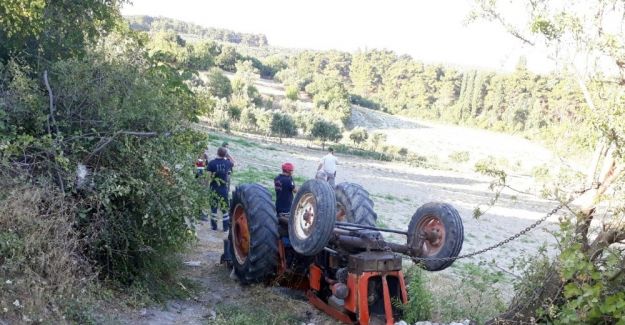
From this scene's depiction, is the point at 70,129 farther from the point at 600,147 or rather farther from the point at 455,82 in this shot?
the point at 455,82

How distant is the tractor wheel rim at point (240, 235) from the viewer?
755cm

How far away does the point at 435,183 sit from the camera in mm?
33094

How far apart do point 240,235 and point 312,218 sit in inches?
79.8

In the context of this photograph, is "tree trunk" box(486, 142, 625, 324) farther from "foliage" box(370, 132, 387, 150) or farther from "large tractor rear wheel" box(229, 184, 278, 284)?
"foliage" box(370, 132, 387, 150)

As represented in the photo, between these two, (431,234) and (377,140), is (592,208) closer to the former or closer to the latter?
(431,234)

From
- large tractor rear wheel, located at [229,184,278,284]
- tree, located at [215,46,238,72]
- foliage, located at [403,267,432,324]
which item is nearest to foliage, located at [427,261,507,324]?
foliage, located at [403,267,432,324]

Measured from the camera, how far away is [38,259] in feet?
15.3

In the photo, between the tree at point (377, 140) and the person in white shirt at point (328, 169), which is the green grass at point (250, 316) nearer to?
the person in white shirt at point (328, 169)

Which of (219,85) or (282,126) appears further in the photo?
(219,85)

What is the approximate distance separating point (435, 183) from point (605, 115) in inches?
1151

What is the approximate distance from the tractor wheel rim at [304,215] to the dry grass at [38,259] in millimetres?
2173

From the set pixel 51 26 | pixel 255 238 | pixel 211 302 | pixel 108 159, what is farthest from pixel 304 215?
pixel 51 26

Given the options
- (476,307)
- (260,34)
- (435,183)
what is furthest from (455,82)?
(476,307)

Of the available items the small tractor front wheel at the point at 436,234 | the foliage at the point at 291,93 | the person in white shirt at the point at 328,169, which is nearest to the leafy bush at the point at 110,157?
the small tractor front wheel at the point at 436,234
